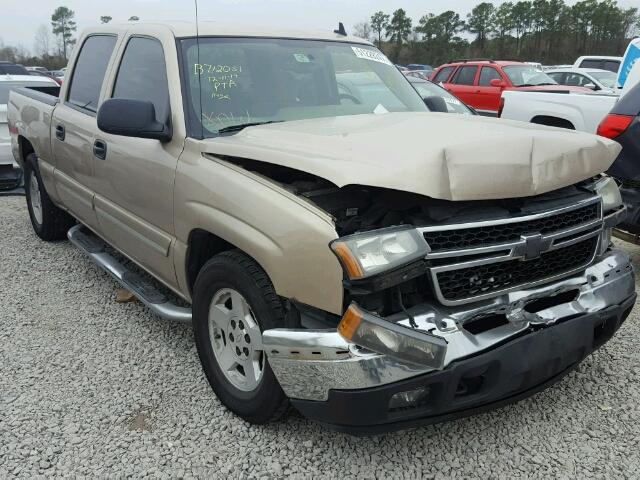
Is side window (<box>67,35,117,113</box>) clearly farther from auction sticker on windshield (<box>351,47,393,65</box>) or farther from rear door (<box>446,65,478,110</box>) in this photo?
rear door (<box>446,65,478,110</box>)

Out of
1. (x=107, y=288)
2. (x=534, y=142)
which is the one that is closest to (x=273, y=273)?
(x=534, y=142)

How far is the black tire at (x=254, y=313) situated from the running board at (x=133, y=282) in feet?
1.00

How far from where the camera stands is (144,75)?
365 centimetres

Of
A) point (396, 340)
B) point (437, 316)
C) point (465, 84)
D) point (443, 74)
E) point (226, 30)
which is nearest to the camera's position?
point (396, 340)

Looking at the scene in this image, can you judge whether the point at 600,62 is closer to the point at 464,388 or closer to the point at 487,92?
the point at 487,92

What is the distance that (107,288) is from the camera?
4.67 metres

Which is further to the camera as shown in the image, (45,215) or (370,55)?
(45,215)

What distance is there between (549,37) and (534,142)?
2557 inches

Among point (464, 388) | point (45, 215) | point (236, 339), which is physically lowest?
point (45, 215)

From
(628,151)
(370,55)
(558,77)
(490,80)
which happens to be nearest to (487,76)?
(490,80)

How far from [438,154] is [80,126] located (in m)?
2.92

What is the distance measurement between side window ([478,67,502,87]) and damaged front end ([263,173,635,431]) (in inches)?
472

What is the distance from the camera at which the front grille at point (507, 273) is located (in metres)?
2.29

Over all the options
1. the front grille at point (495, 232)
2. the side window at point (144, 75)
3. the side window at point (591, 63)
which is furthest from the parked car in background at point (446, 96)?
the side window at point (591, 63)
